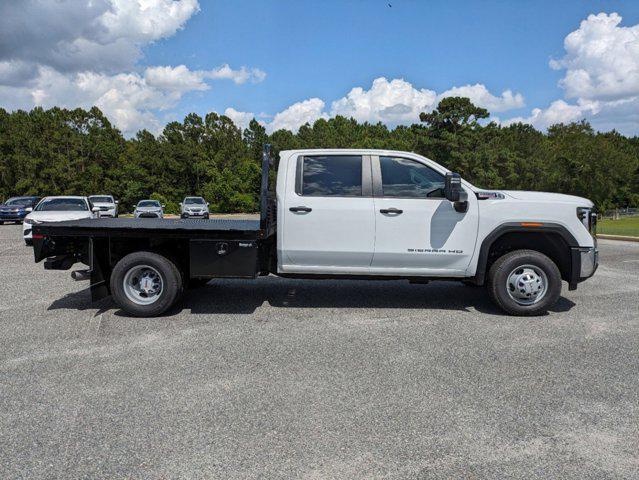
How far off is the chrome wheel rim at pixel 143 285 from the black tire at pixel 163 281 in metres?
0.04

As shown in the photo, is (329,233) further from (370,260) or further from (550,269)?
(550,269)

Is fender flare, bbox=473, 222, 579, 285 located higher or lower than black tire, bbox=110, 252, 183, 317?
higher

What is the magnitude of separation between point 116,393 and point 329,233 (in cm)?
308

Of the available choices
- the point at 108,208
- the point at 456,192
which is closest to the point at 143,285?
the point at 456,192

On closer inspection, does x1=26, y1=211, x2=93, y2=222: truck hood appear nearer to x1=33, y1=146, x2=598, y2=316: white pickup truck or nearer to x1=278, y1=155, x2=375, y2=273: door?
x1=33, y1=146, x2=598, y2=316: white pickup truck

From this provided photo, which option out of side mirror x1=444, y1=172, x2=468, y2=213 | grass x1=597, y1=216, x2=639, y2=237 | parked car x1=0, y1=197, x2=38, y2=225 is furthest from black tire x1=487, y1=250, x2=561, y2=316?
parked car x1=0, y1=197, x2=38, y2=225

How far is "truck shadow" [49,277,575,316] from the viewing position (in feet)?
22.4

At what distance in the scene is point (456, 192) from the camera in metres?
5.95

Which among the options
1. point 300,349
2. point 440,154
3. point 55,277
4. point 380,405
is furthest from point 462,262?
point 440,154

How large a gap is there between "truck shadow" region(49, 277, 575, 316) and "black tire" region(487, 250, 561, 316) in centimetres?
32

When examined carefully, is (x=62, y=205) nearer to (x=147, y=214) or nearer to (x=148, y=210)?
(x=147, y=214)

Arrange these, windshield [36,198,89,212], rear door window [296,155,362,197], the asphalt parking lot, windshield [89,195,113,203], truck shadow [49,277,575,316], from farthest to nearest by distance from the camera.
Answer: windshield [89,195,113,203] < windshield [36,198,89,212] < truck shadow [49,277,575,316] < rear door window [296,155,362,197] < the asphalt parking lot

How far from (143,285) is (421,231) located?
349 cm

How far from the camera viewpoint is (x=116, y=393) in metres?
3.98
